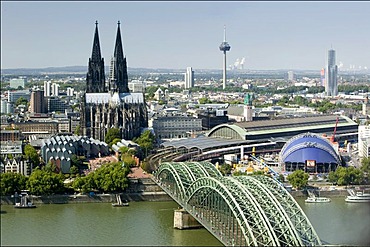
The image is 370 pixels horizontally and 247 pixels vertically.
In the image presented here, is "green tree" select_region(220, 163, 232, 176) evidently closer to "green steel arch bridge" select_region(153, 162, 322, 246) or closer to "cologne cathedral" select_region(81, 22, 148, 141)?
"green steel arch bridge" select_region(153, 162, 322, 246)

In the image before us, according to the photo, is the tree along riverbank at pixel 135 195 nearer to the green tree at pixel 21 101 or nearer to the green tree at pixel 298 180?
the green tree at pixel 298 180

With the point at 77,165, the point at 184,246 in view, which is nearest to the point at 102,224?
the point at 184,246

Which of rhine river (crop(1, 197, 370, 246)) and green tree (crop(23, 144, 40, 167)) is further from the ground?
green tree (crop(23, 144, 40, 167))

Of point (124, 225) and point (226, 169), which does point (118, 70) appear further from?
point (124, 225)

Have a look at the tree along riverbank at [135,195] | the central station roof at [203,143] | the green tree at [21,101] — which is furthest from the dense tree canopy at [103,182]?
the green tree at [21,101]

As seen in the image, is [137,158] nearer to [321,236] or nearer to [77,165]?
[77,165]

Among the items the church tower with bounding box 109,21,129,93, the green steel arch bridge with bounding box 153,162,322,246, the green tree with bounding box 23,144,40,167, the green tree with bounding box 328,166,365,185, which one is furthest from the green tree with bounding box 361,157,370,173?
the church tower with bounding box 109,21,129,93

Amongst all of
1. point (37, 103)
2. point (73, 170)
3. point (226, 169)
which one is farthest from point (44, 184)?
point (37, 103)

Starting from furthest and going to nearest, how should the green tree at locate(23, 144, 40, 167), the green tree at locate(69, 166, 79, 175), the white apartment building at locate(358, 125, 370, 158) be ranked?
the white apartment building at locate(358, 125, 370, 158), the green tree at locate(23, 144, 40, 167), the green tree at locate(69, 166, 79, 175)
